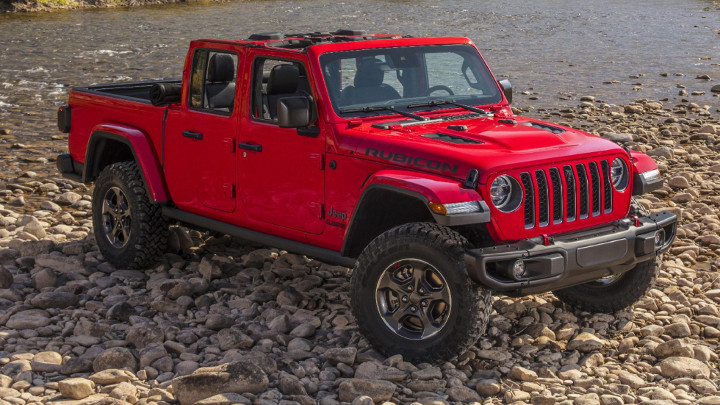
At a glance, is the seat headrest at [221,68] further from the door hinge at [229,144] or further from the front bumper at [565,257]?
the front bumper at [565,257]

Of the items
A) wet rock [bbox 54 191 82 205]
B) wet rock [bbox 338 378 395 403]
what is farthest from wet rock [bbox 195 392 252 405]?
wet rock [bbox 54 191 82 205]

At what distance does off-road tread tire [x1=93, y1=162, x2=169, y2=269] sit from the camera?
7.63 meters

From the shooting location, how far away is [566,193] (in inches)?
230

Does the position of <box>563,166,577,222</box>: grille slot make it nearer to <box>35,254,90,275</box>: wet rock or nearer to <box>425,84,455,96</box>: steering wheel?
<box>425,84,455,96</box>: steering wheel

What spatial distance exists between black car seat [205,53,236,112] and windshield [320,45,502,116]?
0.97 metres

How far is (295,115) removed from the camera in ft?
20.4

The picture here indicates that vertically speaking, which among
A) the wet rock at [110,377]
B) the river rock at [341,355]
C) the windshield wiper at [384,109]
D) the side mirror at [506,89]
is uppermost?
the side mirror at [506,89]

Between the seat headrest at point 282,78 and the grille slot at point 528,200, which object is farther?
the seat headrest at point 282,78

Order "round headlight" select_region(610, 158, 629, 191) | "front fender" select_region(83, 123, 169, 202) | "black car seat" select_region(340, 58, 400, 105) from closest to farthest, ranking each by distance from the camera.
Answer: "round headlight" select_region(610, 158, 629, 191), "black car seat" select_region(340, 58, 400, 105), "front fender" select_region(83, 123, 169, 202)

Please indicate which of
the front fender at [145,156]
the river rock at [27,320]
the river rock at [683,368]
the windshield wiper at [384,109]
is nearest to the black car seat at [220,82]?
the front fender at [145,156]

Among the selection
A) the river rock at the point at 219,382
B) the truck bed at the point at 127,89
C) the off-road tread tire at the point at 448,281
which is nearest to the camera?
the river rock at the point at 219,382

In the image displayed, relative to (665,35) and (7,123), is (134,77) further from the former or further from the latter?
(665,35)

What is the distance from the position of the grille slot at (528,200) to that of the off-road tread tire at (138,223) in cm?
312

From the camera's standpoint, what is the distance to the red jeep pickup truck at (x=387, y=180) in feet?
18.5
